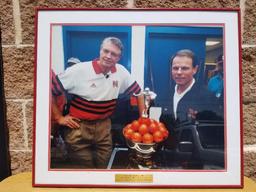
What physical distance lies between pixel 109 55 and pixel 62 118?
193 millimetres

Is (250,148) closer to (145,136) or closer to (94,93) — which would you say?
(145,136)

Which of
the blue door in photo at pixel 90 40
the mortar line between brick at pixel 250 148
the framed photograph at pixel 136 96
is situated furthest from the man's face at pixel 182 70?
the mortar line between brick at pixel 250 148

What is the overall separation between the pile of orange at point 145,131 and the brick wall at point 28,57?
0.24 m

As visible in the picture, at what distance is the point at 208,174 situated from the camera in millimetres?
780

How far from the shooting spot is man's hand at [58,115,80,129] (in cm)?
81

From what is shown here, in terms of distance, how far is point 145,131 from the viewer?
2.61ft

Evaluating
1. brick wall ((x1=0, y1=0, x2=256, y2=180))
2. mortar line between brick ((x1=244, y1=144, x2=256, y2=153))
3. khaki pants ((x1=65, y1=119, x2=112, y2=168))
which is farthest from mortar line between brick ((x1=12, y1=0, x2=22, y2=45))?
mortar line between brick ((x1=244, y1=144, x2=256, y2=153))

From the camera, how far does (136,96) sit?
0.80m

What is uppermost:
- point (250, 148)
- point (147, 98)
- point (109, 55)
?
point (109, 55)

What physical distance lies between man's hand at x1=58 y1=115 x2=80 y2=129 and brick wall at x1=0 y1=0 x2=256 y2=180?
0.12 m

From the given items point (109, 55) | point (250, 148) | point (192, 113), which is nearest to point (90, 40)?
point (109, 55)

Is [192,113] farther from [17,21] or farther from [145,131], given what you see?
[17,21]

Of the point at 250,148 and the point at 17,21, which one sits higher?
the point at 17,21

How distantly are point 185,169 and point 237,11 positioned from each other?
40 centimetres
